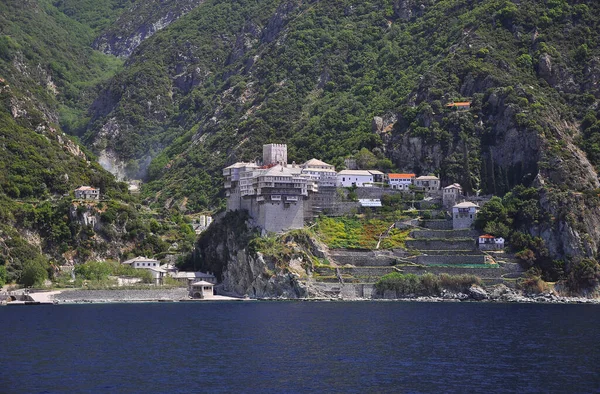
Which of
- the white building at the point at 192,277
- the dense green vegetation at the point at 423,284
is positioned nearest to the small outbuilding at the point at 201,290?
the white building at the point at 192,277

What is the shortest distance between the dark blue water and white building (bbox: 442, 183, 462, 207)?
26763 millimetres

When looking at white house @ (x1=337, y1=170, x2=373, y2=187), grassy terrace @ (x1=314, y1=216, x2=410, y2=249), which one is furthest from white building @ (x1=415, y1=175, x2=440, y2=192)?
grassy terrace @ (x1=314, y1=216, x2=410, y2=249)

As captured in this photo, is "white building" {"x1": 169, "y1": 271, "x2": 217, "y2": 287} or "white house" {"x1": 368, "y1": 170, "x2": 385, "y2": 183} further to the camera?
"white house" {"x1": 368, "y1": 170, "x2": 385, "y2": 183}

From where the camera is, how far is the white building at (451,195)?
422 ft

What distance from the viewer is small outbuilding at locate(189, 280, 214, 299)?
12369 cm

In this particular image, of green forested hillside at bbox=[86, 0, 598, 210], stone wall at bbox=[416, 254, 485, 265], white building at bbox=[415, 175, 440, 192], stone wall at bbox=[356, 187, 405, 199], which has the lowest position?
A: stone wall at bbox=[416, 254, 485, 265]

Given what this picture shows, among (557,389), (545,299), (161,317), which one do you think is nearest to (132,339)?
(161,317)

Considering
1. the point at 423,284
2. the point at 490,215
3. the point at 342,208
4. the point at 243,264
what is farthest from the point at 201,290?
the point at 490,215

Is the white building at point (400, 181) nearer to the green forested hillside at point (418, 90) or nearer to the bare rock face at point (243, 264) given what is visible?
the green forested hillside at point (418, 90)

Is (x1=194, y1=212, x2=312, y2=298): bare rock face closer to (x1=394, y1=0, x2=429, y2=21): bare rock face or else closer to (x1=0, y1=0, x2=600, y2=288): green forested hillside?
(x1=0, y1=0, x2=600, y2=288): green forested hillside

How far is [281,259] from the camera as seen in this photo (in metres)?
119

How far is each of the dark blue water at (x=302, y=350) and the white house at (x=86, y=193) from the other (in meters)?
38.6

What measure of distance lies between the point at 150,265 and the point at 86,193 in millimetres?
16830

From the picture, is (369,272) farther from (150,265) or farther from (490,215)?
(150,265)
